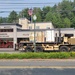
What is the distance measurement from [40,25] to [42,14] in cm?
5793

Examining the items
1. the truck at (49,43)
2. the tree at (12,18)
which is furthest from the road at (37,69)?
the tree at (12,18)

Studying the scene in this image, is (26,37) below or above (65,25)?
below

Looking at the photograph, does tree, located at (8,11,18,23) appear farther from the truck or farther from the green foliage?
the truck

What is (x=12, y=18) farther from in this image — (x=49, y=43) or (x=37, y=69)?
(x=37, y=69)

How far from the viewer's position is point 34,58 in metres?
28.2

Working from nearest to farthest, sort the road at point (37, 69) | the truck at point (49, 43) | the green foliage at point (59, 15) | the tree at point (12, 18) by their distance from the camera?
1. the road at point (37, 69)
2. the truck at point (49, 43)
3. the green foliage at point (59, 15)
4. the tree at point (12, 18)

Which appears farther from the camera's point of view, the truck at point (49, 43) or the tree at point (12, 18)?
A: the tree at point (12, 18)

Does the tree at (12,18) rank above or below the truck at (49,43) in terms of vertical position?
above

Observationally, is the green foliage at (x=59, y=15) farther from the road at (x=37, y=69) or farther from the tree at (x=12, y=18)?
the road at (x=37, y=69)

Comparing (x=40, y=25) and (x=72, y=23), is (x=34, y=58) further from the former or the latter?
(x=72, y=23)

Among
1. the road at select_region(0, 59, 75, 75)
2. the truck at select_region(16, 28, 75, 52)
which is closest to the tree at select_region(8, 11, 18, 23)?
the truck at select_region(16, 28, 75, 52)

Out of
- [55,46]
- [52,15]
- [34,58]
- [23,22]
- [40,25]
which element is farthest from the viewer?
[52,15]
